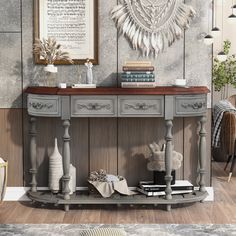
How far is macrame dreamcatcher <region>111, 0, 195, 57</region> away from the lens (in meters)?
5.21

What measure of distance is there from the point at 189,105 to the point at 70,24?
122cm

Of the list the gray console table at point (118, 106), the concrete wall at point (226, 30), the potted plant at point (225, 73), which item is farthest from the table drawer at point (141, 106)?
the concrete wall at point (226, 30)

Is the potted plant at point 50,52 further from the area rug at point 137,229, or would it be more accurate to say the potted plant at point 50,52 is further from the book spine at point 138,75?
the area rug at point 137,229

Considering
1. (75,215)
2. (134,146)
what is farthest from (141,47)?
(75,215)

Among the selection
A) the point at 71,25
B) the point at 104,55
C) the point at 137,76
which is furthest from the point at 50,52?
the point at 137,76

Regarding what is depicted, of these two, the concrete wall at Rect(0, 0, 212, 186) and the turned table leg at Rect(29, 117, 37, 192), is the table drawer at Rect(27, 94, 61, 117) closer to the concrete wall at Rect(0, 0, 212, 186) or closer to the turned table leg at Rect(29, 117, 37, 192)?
the turned table leg at Rect(29, 117, 37, 192)

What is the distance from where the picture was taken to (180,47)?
529 centimetres

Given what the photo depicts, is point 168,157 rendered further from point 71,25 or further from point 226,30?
point 226,30

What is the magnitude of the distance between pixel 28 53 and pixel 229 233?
7.37ft

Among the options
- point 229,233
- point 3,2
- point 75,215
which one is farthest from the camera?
point 3,2

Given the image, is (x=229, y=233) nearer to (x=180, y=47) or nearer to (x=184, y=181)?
(x=184, y=181)

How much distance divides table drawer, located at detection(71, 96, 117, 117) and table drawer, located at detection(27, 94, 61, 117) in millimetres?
125

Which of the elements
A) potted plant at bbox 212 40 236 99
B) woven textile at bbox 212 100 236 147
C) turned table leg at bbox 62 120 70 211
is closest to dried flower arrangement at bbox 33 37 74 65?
turned table leg at bbox 62 120 70 211

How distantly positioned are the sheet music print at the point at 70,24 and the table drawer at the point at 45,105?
1.81 feet
